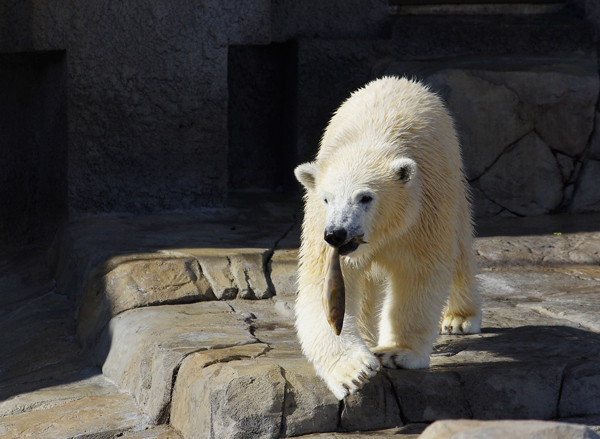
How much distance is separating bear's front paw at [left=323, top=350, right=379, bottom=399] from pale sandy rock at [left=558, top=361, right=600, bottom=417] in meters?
0.76

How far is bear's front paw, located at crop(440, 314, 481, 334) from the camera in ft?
13.2

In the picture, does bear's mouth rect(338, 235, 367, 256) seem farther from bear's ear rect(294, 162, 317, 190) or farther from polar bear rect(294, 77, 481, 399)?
bear's ear rect(294, 162, 317, 190)

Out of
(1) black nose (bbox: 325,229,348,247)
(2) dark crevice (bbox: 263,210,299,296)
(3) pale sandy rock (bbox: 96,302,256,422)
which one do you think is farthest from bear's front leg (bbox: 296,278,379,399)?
(2) dark crevice (bbox: 263,210,299,296)

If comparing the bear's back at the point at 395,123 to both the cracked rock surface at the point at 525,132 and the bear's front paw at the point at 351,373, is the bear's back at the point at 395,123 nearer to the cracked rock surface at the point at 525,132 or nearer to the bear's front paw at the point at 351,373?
the bear's front paw at the point at 351,373

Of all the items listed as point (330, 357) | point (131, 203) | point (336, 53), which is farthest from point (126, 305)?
point (336, 53)

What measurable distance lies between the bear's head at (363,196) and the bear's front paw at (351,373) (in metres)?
0.36

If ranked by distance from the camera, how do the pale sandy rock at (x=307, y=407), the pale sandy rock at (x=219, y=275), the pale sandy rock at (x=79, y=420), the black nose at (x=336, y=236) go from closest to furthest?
the black nose at (x=336, y=236), the pale sandy rock at (x=307, y=407), the pale sandy rock at (x=79, y=420), the pale sandy rock at (x=219, y=275)

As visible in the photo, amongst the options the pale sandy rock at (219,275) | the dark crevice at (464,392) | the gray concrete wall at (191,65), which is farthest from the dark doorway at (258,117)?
the dark crevice at (464,392)

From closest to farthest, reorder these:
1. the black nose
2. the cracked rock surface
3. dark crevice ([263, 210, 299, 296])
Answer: the black nose → dark crevice ([263, 210, 299, 296]) → the cracked rock surface

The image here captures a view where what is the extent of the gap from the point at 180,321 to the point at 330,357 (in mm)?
1166

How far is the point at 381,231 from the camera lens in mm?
3283

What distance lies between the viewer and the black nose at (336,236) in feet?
9.93

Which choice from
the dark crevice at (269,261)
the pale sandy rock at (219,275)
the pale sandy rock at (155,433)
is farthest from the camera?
the dark crevice at (269,261)

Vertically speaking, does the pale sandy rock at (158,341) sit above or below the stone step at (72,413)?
above
